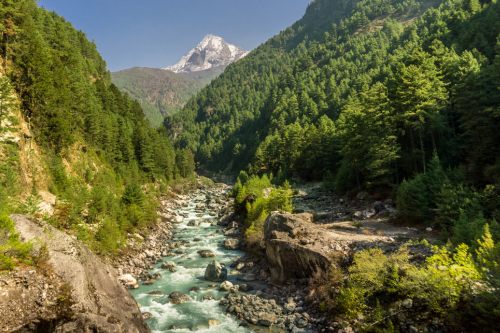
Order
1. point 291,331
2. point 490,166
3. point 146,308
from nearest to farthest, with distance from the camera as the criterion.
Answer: point 291,331 < point 146,308 < point 490,166

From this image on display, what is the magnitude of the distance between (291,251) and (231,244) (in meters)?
15.2

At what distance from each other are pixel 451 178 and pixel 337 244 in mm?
14619

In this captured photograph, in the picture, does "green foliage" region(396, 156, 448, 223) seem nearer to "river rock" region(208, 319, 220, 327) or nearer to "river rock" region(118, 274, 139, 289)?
"river rock" region(208, 319, 220, 327)

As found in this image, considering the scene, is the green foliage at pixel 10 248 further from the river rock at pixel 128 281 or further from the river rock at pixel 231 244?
the river rock at pixel 231 244

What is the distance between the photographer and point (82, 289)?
1352 cm

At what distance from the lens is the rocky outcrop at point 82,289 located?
40.5ft

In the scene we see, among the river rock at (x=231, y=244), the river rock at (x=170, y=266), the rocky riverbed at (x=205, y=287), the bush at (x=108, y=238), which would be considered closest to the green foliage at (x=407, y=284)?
the rocky riverbed at (x=205, y=287)

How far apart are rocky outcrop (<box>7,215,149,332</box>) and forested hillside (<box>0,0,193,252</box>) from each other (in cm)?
311

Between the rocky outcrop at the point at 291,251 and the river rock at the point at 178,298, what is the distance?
24.9 ft

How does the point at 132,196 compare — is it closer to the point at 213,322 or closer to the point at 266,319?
the point at 213,322

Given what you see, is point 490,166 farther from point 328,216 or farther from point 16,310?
point 16,310

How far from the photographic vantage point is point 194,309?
2308 centimetres

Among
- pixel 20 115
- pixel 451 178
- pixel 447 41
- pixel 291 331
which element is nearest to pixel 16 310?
pixel 291 331

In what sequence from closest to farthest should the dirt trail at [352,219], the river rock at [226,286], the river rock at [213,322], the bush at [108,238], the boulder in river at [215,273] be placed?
the river rock at [213,322] → the river rock at [226,286] → the dirt trail at [352,219] → the boulder in river at [215,273] → the bush at [108,238]
